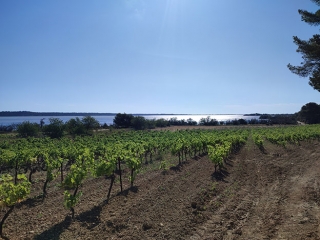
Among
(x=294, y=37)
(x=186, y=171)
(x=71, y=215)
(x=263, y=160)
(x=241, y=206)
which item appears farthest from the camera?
(x=263, y=160)

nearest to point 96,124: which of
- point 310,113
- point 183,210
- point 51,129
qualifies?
point 51,129

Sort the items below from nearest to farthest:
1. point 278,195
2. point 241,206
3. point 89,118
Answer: point 241,206, point 278,195, point 89,118

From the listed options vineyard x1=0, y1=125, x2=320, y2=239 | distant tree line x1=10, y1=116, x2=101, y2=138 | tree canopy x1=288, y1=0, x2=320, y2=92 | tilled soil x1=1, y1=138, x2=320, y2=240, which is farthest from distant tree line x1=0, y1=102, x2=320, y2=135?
tree canopy x1=288, y1=0, x2=320, y2=92

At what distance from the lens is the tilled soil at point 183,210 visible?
7.92 m

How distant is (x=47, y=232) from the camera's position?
25.7 feet

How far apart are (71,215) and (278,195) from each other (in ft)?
29.9

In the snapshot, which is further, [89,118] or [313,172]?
[89,118]

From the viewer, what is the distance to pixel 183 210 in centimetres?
958

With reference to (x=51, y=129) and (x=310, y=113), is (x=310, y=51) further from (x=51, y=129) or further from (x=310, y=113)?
(x=310, y=113)

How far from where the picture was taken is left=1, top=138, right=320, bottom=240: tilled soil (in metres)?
7.92

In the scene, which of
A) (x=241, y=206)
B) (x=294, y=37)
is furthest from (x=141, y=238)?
(x=294, y=37)

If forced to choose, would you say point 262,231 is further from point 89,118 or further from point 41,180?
point 89,118

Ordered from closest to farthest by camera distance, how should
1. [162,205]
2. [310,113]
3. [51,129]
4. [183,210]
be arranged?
1. [183,210]
2. [162,205]
3. [51,129]
4. [310,113]

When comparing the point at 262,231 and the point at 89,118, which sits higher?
the point at 89,118
